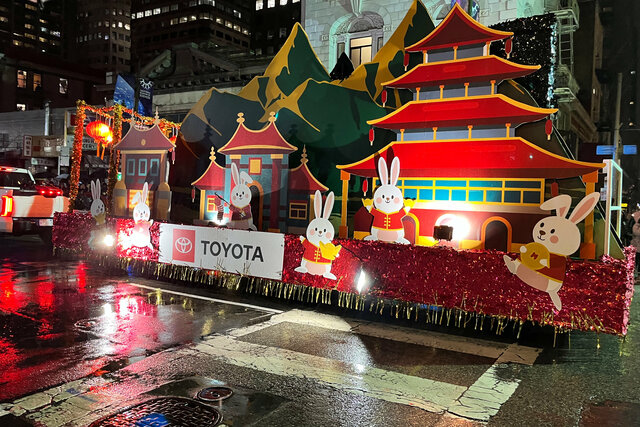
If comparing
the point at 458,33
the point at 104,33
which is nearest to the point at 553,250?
the point at 458,33

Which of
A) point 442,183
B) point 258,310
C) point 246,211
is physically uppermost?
point 442,183

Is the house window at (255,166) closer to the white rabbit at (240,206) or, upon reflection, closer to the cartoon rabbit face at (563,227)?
the white rabbit at (240,206)

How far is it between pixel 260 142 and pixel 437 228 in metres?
5.51

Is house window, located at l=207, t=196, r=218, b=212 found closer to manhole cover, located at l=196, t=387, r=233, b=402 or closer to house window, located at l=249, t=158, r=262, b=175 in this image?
house window, located at l=249, t=158, r=262, b=175

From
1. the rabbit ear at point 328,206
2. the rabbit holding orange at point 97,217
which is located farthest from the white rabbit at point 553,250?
the rabbit holding orange at point 97,217

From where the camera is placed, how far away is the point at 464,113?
32.1 ft

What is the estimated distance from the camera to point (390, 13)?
16203 mm

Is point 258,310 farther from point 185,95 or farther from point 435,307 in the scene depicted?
point 185,95

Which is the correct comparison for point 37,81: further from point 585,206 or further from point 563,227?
point 585,206

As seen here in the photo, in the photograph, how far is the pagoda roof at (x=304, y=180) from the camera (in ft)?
40.3

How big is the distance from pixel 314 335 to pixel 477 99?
5.91 meters

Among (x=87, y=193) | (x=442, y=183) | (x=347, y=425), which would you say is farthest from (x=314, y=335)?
(x=87, y=193)

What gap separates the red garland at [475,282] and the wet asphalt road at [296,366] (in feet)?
1.54

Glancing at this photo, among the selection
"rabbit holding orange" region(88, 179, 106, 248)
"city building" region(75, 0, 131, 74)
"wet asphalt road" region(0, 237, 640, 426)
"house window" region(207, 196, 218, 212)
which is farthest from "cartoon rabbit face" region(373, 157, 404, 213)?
"city building" region(75, 0, 131, 74)
